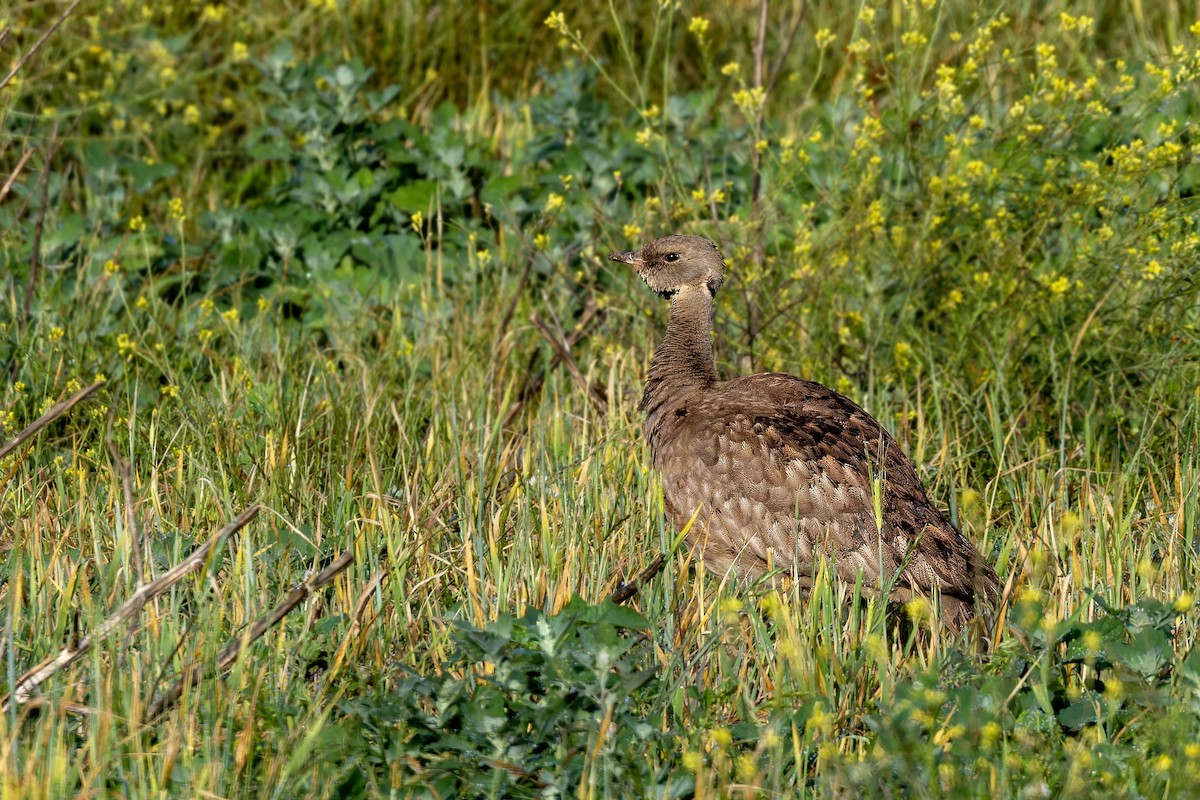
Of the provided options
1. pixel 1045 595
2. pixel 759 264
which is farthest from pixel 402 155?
pixel 1045 595

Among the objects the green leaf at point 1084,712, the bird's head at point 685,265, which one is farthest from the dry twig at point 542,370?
the green leaf at point 1084,712

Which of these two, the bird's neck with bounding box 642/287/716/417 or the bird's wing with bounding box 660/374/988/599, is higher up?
the bird's neck with bounding box 642/287/716/417

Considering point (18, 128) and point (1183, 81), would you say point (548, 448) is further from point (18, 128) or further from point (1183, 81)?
point (18, 128)

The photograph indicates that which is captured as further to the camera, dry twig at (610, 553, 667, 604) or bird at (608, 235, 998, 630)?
bird at (608, 235, 998, 630)

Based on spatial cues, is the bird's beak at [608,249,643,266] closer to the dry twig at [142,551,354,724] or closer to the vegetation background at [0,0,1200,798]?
the vegetation background at [0,0,1200,798]

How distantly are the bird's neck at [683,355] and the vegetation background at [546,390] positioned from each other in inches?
10.8

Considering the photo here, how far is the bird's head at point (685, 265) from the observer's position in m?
5.34

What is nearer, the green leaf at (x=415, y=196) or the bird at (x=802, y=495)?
the bird at (x=802, y=495)

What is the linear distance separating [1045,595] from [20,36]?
6.33 metres

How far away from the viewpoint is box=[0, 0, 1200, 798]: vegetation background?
3291 mm

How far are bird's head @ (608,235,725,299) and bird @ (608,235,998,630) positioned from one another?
0.43 meters

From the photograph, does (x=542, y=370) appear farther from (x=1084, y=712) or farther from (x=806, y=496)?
(x=1084, y=712)

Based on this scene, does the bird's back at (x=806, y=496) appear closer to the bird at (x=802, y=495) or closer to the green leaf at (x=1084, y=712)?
the bird at (x=802, y=495)

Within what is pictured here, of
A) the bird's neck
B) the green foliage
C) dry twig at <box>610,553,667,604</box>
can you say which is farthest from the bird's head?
the green foliage
